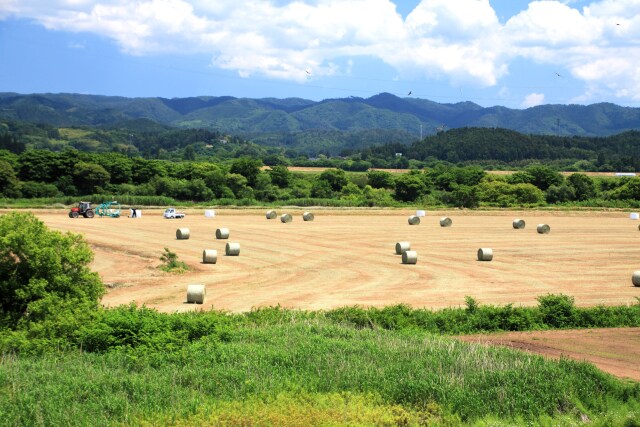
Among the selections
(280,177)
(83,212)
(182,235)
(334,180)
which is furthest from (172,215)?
(334,180)

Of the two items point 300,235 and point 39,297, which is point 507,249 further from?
point 39,297

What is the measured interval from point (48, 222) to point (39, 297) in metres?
42.2

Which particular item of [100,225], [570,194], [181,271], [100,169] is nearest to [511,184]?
[570,194]

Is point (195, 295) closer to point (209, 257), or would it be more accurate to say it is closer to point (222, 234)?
point (209, 257)

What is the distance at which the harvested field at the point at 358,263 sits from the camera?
107 ft

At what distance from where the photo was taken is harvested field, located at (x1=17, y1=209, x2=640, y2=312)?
32.5m

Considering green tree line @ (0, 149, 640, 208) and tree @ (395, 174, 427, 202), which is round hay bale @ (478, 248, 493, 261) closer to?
green tree line @ (0, 149, 640, 208)

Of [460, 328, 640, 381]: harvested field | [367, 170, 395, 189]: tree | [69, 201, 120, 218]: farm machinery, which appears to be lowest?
[460, 328, 640, 381]: harvested field

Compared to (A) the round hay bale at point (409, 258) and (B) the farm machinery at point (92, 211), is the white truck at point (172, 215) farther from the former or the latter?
(A) the round hay bale at point (409, 258)

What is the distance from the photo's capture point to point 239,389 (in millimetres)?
15828

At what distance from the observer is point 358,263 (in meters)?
42.7

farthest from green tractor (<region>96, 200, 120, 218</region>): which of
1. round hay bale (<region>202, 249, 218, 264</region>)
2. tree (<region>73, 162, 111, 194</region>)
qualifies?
round hay bale (<region>202, 249, 218, 264</region>)

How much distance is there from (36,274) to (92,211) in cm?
4961

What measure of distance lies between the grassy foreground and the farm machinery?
5300 cm
